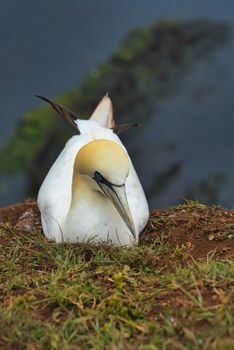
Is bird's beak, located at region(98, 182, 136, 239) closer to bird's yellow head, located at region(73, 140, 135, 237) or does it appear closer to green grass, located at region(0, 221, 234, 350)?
bird's yellow head, located at region(73, 140, 135, 237)

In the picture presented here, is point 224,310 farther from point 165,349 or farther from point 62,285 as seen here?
point 62,285

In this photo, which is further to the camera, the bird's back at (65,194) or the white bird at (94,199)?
the bird's back at (65,194)

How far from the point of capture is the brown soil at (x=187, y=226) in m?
5.49

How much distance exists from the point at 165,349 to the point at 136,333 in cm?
27

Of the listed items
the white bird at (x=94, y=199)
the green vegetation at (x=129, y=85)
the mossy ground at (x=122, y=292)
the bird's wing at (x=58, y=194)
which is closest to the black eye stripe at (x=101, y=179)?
the white bird at (x=94, y=199)

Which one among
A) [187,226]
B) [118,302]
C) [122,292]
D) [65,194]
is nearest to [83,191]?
[65,194]

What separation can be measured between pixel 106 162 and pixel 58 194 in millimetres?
1084

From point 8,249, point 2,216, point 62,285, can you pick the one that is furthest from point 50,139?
point 62,285

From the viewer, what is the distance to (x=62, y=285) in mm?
4602

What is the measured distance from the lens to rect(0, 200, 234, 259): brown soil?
5.49 metres

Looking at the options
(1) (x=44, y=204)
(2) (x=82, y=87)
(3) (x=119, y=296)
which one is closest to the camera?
(3) (x=119, y=296)

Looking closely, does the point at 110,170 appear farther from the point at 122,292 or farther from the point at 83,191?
the point at 122,292

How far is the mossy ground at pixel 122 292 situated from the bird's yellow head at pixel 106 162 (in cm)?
47

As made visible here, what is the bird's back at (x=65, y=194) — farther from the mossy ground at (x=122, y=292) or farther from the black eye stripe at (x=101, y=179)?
the black eye stripe at (x=101, y=179)
